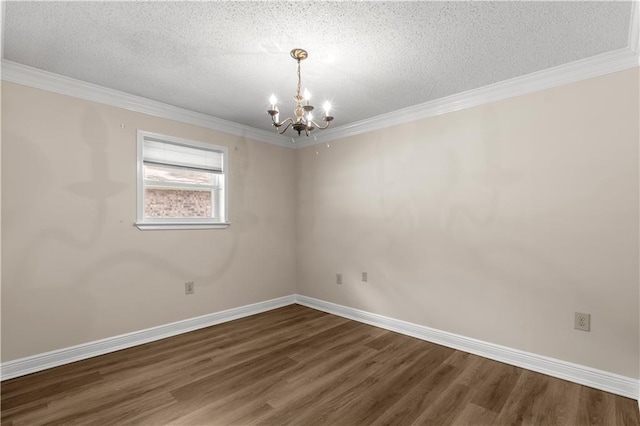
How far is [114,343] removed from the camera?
3.04 m

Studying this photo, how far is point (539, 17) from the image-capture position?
195 centimetres

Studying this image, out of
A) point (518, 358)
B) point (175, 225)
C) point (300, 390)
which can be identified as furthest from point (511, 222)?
point (175, 225)

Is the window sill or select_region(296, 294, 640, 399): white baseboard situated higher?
the window sill

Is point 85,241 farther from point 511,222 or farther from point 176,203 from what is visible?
point 511,222

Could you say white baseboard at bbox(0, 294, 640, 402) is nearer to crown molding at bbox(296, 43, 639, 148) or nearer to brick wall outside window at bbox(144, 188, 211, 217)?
brick wall outside window at bbox(144, 188, 211, 217)

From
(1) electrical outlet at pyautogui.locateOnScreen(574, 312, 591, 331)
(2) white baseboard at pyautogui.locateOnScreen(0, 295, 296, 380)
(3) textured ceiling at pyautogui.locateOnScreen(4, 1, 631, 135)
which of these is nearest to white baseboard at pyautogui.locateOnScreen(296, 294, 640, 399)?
(1) electrical outlet at pyautogui.locateOnScreen(574, 312, 591, 331)

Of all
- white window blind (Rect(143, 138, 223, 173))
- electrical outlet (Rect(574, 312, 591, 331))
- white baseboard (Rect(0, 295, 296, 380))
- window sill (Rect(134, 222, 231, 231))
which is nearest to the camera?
electrical outlet (Rect(574, 312, 591, 331))

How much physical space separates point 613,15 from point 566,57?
1.62 feet

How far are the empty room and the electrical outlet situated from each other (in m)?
0.03

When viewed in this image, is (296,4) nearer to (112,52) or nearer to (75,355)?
(112,52)

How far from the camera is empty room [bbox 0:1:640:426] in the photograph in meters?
2.06

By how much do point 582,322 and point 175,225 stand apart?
3.88 m

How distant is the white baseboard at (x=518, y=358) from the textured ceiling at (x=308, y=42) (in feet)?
7.89

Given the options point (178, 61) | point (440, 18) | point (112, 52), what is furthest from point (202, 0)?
point (440, 18)
